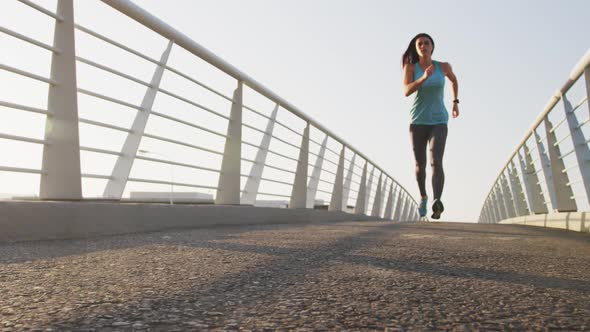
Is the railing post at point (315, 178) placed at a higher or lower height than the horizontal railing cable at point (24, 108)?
higher

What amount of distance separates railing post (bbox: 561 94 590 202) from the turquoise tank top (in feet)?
4.16

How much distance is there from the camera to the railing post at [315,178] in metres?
8.77

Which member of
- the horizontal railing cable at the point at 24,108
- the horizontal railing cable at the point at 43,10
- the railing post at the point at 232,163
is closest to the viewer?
the horizontal railing cable at the point at 24,108

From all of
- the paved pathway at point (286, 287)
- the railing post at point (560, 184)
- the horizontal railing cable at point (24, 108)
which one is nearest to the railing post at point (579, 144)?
the railing post at point (560, 184)

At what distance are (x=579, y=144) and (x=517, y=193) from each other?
5.02 meters

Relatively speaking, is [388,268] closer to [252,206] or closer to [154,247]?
[154,247]

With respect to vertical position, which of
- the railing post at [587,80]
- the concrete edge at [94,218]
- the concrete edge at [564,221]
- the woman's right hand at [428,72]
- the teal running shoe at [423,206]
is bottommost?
the concrete edge at [94,218]

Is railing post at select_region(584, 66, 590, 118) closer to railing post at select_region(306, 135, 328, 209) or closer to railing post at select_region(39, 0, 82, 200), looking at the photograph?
railing post at select_region(39, 0, 82, 200)

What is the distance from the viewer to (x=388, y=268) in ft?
8.01

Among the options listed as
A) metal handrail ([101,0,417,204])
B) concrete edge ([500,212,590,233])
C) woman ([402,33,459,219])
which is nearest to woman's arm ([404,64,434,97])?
woman ([402,33,459,219])

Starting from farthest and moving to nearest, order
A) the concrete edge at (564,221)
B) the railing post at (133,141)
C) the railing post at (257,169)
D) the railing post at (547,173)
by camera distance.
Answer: the railing post at (547,173), the railing post at (257,169), the concrete edge at (564,221), the railing post at (133,141)

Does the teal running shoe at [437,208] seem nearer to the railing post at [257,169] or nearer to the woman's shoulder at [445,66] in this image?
the woman's shoulder at [445,66]

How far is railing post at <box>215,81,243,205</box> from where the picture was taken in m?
6.14

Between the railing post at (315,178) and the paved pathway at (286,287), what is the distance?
5.44 meters
